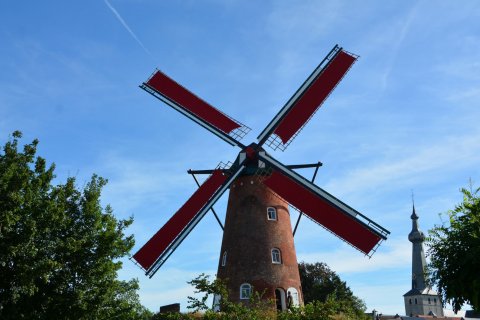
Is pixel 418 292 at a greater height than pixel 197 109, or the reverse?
pixel 197 109

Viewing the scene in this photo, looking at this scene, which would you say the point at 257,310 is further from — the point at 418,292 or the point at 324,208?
the point at 418,292

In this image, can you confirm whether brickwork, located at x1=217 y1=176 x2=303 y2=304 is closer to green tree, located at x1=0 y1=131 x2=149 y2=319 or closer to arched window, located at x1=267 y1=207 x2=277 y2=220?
arched window, located at x1=267 y1=207 x2=277 y2=220

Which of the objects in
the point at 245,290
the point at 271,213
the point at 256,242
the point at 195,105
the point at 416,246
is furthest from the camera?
the point at 416,246

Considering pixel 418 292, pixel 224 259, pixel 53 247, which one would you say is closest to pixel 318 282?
pixel 224 259

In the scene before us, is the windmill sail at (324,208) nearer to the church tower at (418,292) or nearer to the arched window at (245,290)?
the arched window at (245,290)

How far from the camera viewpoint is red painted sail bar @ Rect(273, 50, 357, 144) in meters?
27.2

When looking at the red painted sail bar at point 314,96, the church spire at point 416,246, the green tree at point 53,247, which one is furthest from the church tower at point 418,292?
the green tree at point 53,247

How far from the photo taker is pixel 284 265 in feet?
87.0

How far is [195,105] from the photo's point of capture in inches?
1110

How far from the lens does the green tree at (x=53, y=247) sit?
18.9 m

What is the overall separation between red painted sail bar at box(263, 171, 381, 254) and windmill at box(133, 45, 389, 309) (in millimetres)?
47

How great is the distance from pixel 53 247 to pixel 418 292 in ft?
420

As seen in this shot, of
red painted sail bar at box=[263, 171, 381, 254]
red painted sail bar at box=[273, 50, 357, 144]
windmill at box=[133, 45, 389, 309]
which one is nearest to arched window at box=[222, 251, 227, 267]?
windmill at box=[133, 45, 389, 309]

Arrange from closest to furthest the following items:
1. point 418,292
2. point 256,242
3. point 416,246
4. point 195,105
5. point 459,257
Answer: point 459,257, point 256,242, point 195,105, point 416,246, point 418,292
